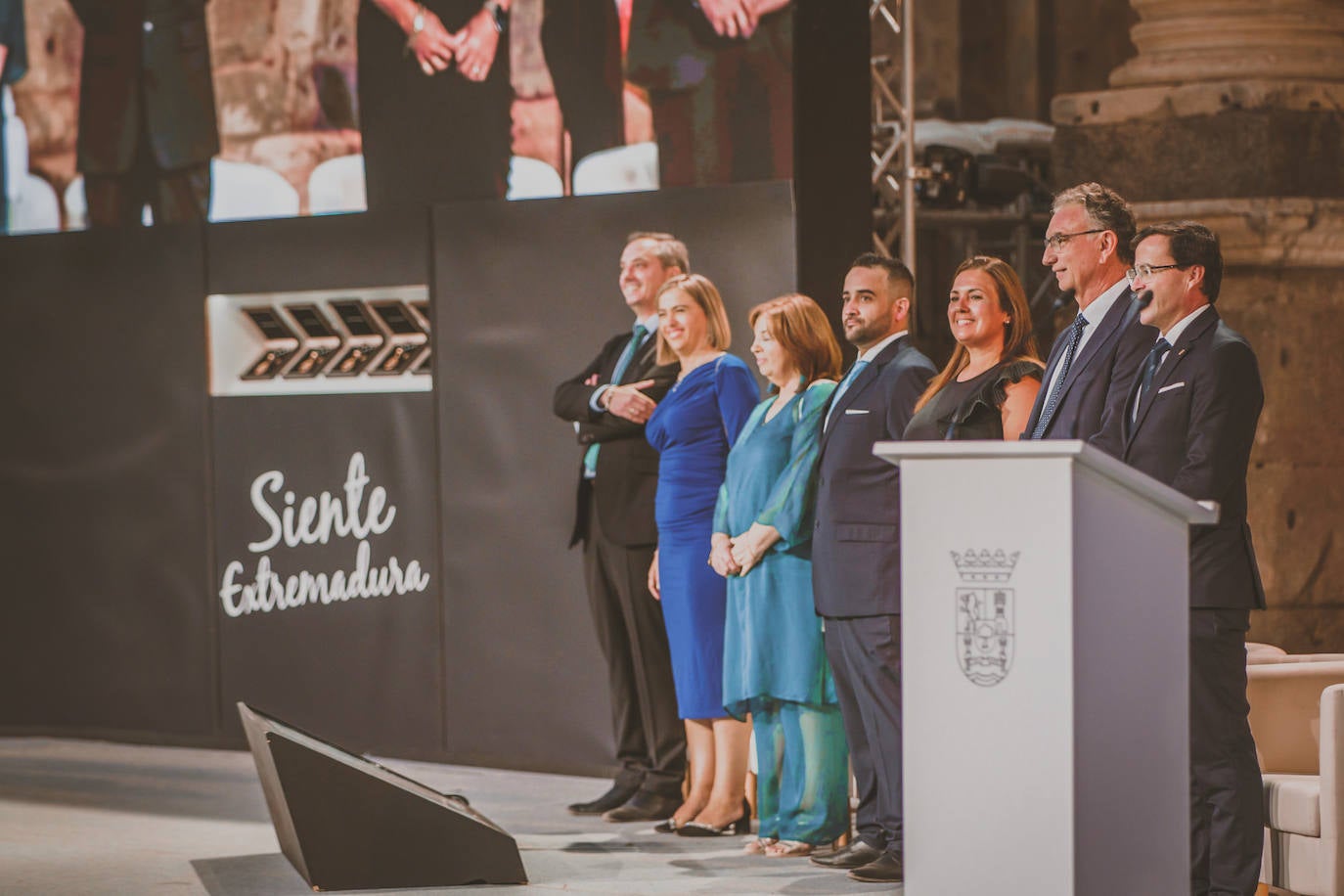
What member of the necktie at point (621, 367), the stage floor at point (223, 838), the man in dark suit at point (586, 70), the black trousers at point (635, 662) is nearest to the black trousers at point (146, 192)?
the man in dark suit at point (586, 70)

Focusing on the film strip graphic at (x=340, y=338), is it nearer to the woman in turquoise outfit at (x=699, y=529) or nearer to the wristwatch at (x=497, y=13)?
the wristwatch at (x=497, y=13)

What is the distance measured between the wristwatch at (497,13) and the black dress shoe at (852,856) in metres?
3.24

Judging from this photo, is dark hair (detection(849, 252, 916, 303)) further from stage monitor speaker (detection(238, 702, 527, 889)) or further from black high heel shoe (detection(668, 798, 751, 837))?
stage monitor speaker (detection(238, 702, 527, 889))

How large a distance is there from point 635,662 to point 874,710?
1.19 metres

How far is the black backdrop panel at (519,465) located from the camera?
6473mm

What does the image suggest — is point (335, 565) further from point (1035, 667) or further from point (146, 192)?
point (1035, 667)

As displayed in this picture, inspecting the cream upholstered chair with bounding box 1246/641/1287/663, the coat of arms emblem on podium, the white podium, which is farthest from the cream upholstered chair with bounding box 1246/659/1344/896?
the coat of arms emblem on podium

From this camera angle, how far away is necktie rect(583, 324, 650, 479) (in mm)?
5930

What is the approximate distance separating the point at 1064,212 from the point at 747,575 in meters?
1.53

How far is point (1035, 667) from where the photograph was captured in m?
3.11

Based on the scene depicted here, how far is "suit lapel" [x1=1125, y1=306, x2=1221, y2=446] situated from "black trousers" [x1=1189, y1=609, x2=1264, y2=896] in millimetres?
422

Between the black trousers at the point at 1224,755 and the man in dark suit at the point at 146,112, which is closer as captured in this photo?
the black trousers at the point at 1224,755

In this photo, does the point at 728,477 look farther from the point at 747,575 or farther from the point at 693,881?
the point at 693,881

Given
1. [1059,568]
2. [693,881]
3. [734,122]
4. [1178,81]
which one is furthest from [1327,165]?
[1059,568]
